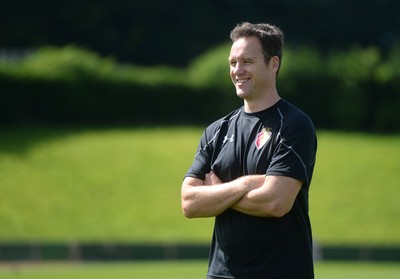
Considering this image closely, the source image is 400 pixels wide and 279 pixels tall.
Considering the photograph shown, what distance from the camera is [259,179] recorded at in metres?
4.77

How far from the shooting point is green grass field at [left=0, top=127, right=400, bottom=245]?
1027 inches

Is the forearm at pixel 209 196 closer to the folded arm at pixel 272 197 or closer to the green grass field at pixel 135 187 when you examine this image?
the folded arm at pixel 272 197

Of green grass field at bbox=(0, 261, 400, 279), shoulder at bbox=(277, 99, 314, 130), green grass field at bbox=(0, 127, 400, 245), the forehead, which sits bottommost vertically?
green grass field at bbox=(0, 261, 400, 279)

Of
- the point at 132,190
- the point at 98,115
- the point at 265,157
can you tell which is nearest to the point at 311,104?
the point at 98,115

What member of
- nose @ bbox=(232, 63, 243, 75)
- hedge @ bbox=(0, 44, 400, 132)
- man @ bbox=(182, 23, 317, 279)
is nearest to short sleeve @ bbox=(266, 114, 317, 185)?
man @ bbox=(182, 23, 317, 279)

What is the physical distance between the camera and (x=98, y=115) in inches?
1604

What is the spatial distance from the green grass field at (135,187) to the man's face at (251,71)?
1913 cm

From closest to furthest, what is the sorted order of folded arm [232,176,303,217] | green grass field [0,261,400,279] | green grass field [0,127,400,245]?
folded arm [232,176,303,217], green grass field [0,261,400,279], green grass field [0,127,400,245]

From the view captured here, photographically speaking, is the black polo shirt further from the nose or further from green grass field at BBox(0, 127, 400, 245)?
green grass field at BBox(0, 127, 400, 245)

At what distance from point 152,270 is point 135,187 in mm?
11627

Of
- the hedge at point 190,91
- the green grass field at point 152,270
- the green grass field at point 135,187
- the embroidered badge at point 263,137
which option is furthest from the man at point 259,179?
the hedge at point 190,91

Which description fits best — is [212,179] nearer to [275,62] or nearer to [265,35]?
[275,62]

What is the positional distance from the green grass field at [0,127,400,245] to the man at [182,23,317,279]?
19.0m

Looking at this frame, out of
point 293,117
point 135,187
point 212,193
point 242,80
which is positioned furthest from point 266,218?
point 135,187
